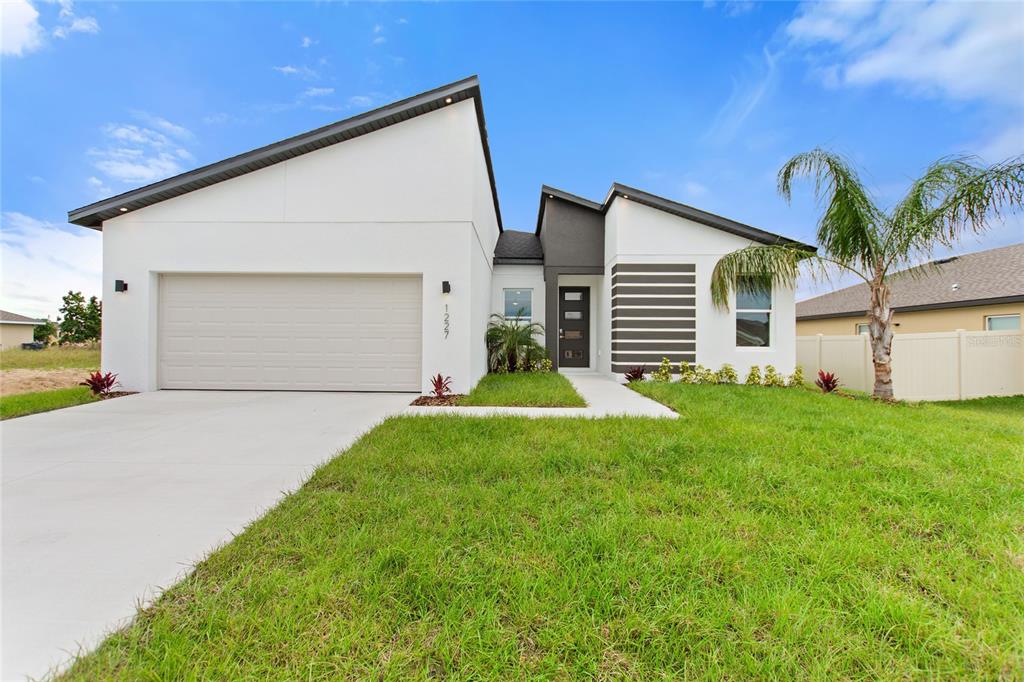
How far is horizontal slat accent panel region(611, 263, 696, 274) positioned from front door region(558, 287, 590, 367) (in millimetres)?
2458

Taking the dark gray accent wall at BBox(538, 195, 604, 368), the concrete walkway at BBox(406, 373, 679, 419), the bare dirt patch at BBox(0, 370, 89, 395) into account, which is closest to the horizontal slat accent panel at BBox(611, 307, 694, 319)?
the dark gray accent wall at BBox(538, 195, 604, 368)

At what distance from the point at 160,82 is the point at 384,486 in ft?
37.5

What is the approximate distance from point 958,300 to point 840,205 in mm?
8964

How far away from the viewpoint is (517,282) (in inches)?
455

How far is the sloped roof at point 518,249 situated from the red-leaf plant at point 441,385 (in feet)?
17.4

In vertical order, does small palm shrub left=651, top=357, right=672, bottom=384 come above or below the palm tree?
below

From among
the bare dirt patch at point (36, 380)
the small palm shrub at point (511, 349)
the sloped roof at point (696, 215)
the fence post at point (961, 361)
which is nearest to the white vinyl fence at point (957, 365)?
the fence post at point (961, 361)

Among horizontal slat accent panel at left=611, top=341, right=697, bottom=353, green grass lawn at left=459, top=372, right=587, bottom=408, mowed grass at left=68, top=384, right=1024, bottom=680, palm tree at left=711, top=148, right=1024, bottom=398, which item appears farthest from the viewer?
horizontal slat accent panel at left=611, top=341, right=697, bottom=353

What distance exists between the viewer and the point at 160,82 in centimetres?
862

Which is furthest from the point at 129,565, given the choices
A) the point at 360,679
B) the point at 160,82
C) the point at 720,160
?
the point at 720,160

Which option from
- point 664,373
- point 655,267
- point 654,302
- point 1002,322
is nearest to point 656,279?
point 655,267

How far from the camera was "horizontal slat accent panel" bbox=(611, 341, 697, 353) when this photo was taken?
30.7ft

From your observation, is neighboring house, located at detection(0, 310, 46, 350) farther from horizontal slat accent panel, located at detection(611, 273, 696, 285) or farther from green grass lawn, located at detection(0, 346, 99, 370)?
horizontal slat accent panel, located at detection(611, 273, 696, 285)

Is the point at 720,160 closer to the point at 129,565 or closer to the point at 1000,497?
the point at 1000,497
